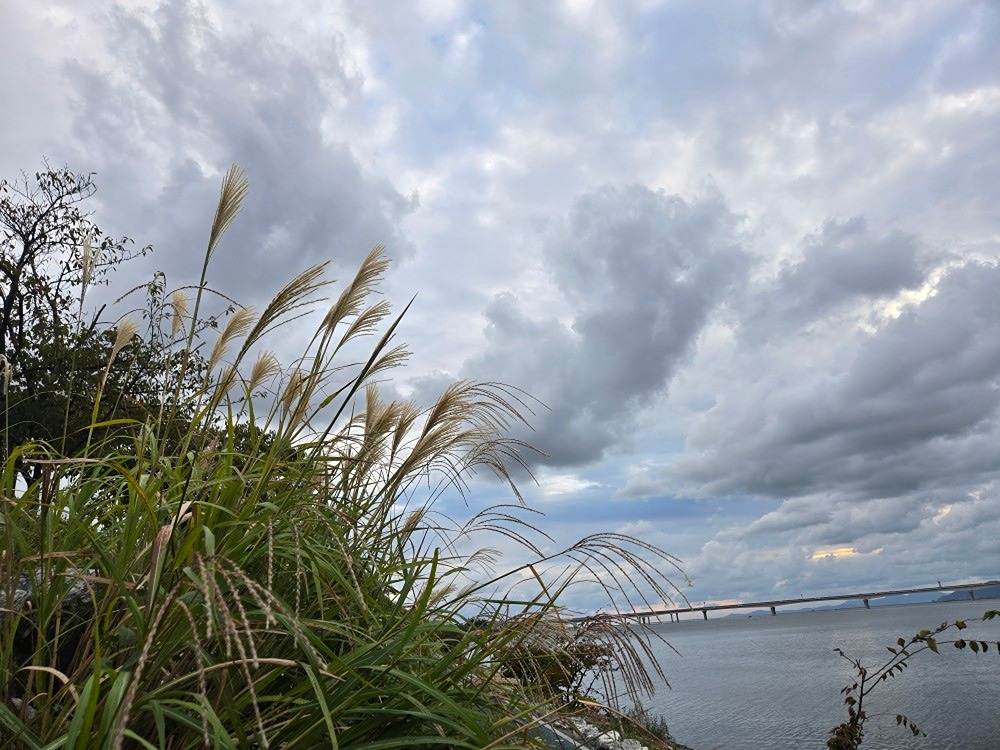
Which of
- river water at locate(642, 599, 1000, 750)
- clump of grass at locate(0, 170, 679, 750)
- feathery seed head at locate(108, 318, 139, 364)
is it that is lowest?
river water at locate(642, 599, 1000, 750)

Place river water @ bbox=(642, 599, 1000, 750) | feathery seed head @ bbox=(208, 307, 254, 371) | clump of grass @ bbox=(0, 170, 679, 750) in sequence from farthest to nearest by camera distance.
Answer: river water @ bbox=(642, 599, 1000, 750), feathery seed head @ bbox=(208, 307, 254, 371), clump of grass @ bbox=(0, 170, 679, 750)

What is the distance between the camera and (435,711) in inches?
79.6

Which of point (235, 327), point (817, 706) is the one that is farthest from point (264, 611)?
point (817, 706)

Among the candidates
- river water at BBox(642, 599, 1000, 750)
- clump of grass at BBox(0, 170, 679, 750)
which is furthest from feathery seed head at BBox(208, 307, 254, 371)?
river water at BBox(642, 599, 1000, 750)

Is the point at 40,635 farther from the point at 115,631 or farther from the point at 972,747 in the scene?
the point at 972,747

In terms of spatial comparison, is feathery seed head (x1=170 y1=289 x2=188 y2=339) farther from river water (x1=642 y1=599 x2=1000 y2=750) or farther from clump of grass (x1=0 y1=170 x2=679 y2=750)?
river water (x1=642 y1=599 x2=1000 y2=750)

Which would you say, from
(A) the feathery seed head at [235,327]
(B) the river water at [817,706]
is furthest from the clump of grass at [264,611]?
(B) the river water at [817,706]

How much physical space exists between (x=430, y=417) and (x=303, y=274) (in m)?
0.88

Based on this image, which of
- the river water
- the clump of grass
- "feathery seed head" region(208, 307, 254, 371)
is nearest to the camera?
the clump of grass

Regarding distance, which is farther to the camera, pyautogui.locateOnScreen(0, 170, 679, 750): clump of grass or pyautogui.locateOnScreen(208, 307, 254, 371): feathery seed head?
pyautogui.locateOnScreen(208, 307, 254, 371): feathery seed head

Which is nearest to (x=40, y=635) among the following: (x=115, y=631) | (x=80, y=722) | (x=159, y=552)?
(x=115, y=631)

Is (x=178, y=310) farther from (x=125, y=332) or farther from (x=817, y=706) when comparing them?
(x=817, y=706)

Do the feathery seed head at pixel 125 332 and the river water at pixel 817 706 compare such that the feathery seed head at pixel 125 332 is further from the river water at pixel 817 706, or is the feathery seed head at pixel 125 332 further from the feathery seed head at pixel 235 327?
the river water at pixel 817 706

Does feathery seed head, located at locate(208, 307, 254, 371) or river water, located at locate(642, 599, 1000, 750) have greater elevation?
feathery seed head, located at locate(208, 307, 254, 371)
